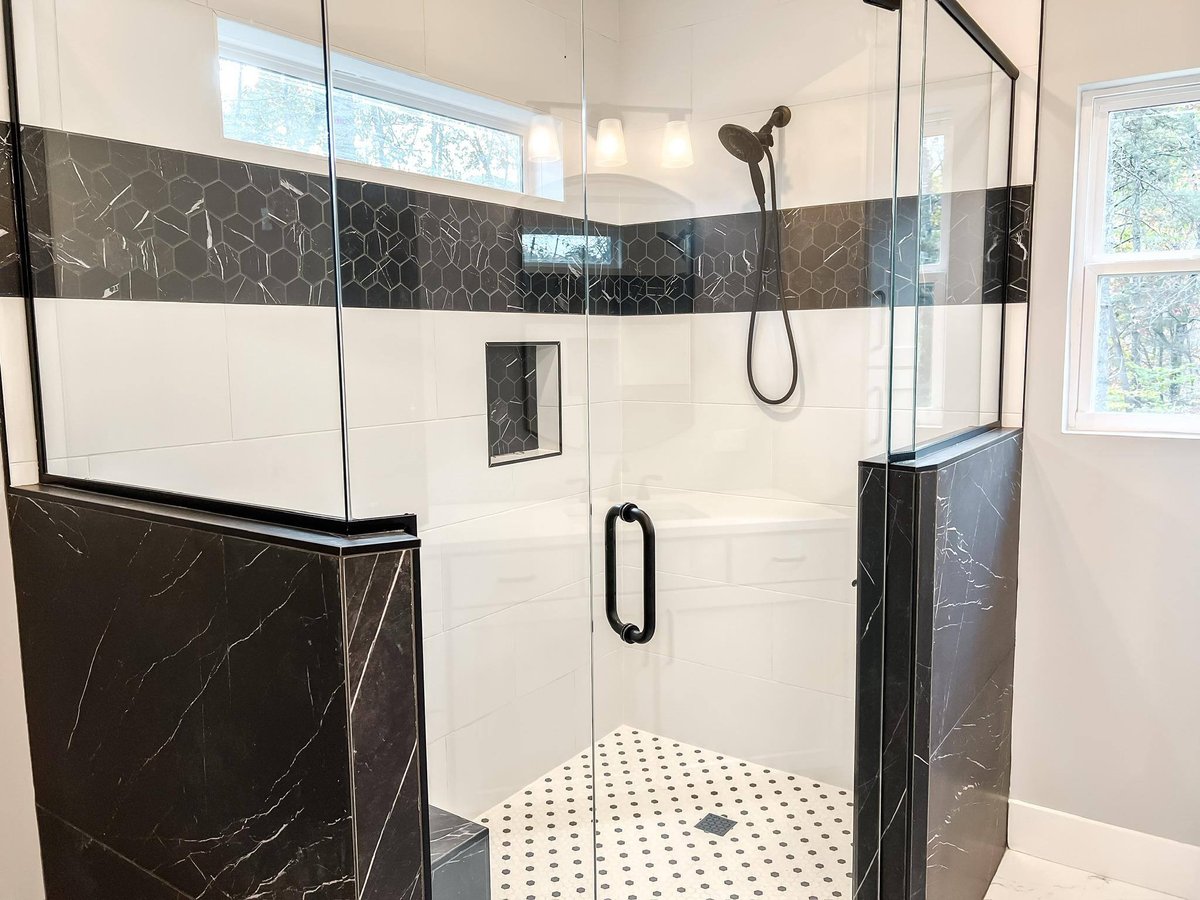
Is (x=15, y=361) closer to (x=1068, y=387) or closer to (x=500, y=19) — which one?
(x=500, y=19)

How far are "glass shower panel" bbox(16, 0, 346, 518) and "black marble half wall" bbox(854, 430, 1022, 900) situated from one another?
1.17 m

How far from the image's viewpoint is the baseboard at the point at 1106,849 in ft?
7.43

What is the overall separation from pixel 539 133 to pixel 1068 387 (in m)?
1.68

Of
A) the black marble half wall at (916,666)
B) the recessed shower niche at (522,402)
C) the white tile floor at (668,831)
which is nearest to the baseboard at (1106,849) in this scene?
the black marble half wall at (916,666)

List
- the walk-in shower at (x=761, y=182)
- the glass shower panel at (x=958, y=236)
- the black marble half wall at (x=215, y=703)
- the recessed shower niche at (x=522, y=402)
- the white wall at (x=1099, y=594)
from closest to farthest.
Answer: the black marble half wall at (x=215, y=703) < the recessed shower niche at (x=522, y=402) < the walk-in shower at (x=761, y=182) < the glass shower panel at (x=958, y=236) < the white wall at (x=1099, y=594)

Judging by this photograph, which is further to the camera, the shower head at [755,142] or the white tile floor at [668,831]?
the shower head at [755,142]

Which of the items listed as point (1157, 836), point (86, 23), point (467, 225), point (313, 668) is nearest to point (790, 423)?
point (467, 225)

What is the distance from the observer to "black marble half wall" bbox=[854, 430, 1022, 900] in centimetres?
176

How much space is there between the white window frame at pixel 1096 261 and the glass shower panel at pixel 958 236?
19 centimetres

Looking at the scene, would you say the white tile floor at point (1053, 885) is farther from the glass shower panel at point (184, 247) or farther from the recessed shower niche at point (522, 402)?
the glass shower panel at point (184, 247)

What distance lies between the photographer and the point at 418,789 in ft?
3.76

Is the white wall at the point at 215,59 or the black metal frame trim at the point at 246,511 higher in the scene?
the white wall at the point at 215,59

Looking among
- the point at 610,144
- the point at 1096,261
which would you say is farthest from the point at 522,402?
the point at 1096,261

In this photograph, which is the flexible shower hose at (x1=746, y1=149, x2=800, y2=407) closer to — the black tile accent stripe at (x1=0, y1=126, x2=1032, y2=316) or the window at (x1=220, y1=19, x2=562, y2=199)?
the black tile accent stripe at (x1=0, y1=126, x2=1032, y2=316)
